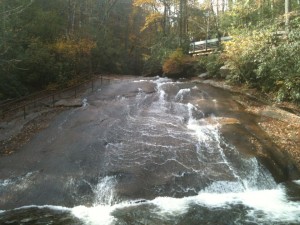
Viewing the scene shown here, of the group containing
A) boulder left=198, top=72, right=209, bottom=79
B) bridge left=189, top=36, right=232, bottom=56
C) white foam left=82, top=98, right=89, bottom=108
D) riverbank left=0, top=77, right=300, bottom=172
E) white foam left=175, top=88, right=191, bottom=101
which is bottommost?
riverbank left=0, top=77, right=300, bottom=172

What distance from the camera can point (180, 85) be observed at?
76.8ft

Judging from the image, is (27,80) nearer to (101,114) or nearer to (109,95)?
(109,95)

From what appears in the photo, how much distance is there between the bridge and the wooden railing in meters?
11.3

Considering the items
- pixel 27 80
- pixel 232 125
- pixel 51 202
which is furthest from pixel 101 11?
pixel 51 202

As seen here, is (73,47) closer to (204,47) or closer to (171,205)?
(204,47)

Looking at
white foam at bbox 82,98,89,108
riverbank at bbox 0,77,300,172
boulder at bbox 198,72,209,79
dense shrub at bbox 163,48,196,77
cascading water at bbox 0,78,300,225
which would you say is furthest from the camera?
dense shrub at bbox 163,48,196,77

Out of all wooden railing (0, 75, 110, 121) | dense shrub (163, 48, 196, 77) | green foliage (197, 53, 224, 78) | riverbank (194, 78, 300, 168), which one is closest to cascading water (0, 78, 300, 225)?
riverbank (194, 78, 300, 168)

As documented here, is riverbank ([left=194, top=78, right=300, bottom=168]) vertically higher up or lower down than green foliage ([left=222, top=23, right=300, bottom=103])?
lower down

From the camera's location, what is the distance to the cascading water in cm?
930

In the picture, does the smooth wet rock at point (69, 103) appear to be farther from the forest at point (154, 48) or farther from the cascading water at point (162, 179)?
the forest at point (154, 48)

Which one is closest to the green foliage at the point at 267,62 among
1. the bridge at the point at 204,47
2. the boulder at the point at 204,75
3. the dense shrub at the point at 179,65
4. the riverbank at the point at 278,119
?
the riverbank at the point at 278,119

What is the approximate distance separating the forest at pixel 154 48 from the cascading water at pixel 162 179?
4963 mm

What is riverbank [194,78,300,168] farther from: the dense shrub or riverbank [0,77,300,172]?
the dense shrub

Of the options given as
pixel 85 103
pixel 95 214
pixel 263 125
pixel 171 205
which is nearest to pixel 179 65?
pixel 85 103
